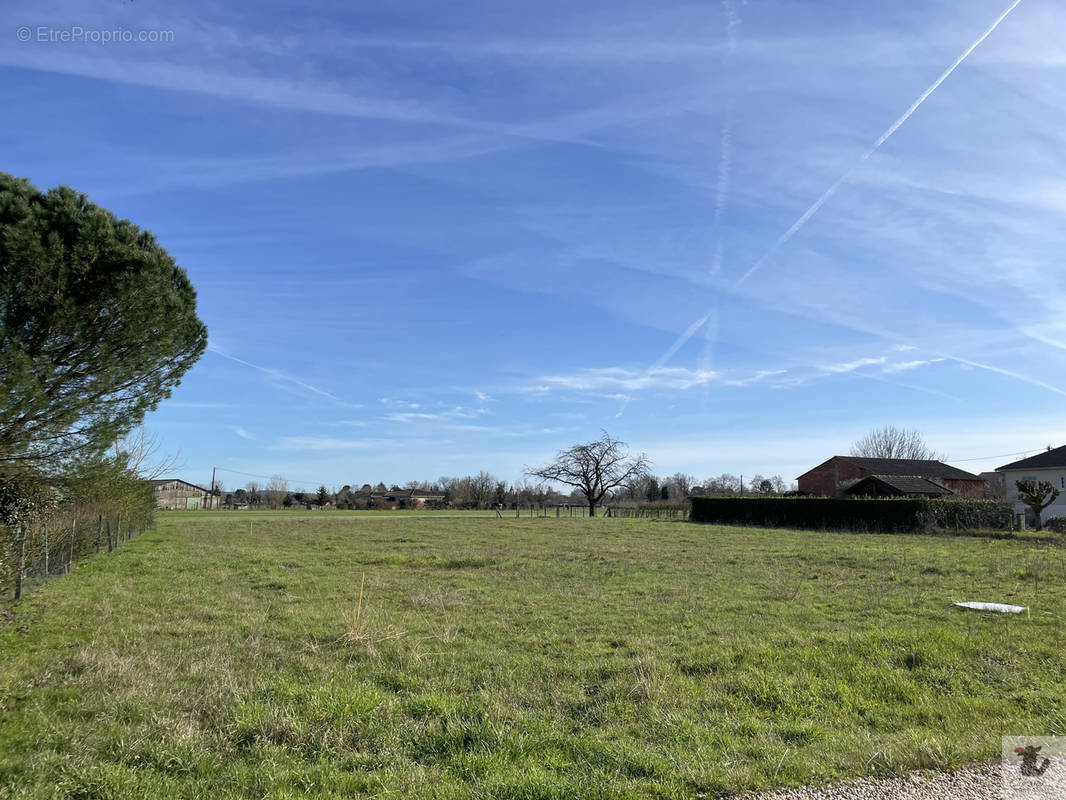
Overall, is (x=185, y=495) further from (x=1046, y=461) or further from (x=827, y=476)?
(x=1046, y=461)

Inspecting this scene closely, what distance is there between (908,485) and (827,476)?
353 inches

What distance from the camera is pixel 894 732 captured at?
553 cm

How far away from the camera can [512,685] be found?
6766 millimetres

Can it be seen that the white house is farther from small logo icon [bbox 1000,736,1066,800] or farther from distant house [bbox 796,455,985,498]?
small logo icon [bbox 1000,736,1066,800]

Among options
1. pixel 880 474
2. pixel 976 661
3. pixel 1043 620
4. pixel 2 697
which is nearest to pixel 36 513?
pixel 2 697

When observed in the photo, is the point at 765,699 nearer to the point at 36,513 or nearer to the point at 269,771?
the point at 269,771

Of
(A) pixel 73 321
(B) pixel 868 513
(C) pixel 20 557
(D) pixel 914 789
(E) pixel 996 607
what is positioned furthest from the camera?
(B) pixel 868 513

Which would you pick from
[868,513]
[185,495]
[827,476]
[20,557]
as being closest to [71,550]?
[20,557]

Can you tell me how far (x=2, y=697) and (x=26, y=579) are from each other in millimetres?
8525

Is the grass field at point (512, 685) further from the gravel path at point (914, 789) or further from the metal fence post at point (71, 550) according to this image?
the metal fence post at point (71, 550)

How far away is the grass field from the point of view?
4574 millimetres

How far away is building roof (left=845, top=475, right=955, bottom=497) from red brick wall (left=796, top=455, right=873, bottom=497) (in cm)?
327

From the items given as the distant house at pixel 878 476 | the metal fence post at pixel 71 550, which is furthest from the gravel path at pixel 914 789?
the distant house at pixel 878 476

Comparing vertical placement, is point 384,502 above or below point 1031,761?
below
